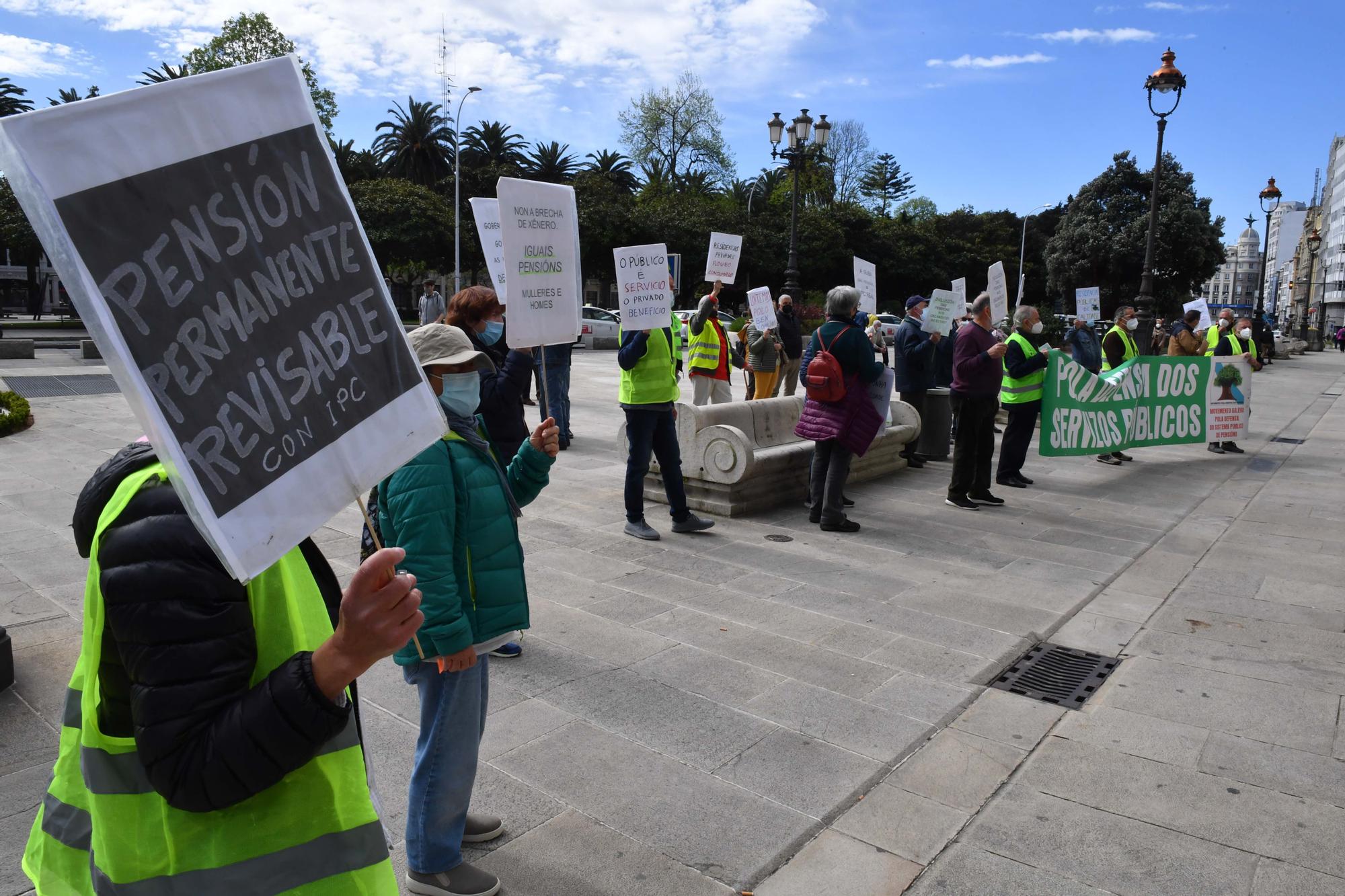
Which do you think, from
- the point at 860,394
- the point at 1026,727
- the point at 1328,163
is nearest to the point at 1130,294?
the point at 860,394

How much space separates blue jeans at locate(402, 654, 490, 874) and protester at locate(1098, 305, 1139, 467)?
1016 centimetres

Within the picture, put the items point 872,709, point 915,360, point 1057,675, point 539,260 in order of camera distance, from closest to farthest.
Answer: point 872,709
point 539,260
point 1057,675
point 915,360

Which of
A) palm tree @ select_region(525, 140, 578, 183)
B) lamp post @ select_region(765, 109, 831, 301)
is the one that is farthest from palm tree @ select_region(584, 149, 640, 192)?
lamp post @ select_region(765, 109, 831, 301)

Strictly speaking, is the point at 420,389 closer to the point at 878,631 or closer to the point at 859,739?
the point at 859,739

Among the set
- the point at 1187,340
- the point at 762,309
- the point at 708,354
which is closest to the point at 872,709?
the point at 708,354

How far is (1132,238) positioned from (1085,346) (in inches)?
1499

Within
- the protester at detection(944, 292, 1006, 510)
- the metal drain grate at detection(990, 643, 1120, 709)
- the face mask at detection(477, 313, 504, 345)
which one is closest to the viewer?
the metal drain grate at detection(990, 643, 1120, 709)

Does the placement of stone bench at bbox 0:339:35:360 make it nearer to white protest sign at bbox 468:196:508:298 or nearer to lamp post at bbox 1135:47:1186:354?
white protest sign at bbox 468:196:508:298

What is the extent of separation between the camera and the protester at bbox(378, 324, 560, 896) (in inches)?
105

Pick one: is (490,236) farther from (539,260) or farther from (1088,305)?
(1088,305)

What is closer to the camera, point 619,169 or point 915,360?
point 915,360

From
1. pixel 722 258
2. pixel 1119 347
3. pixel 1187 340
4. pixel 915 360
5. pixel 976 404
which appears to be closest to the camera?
pixel 976 404

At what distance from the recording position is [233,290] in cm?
143

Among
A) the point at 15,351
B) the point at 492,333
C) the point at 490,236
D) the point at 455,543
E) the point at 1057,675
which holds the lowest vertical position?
the point at 1057,675
